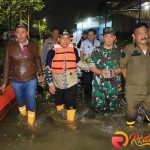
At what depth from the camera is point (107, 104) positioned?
Result: 7.20 meters

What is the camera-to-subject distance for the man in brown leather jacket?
616 cm

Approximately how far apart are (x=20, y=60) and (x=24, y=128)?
134cm

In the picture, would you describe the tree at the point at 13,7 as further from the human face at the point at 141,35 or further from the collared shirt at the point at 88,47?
the human face at the point at 141,35

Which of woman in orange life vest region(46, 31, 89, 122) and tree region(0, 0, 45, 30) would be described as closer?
woman in orange life vest region(46, 31, 89, 122)

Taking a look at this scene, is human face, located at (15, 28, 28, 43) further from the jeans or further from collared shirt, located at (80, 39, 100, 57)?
collared shirt, located at (80, 39, 100, 57)

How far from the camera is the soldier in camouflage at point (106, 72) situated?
22.1 feet

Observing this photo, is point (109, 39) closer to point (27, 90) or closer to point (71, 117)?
point (71, 117)

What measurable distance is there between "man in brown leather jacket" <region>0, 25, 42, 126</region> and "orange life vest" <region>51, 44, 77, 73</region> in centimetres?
35

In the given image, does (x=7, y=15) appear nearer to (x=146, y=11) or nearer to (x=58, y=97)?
(x=146, y=11)

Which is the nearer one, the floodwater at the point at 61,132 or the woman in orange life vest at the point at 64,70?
the floodwater at the point at 61,132

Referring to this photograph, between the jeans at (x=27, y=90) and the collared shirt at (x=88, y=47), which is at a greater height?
the collared shirt at (x=88, y=47)

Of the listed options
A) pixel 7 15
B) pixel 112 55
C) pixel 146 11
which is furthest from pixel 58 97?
pixel 7 15

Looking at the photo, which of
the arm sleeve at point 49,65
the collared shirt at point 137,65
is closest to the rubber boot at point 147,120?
the collared shirt at point 137,65

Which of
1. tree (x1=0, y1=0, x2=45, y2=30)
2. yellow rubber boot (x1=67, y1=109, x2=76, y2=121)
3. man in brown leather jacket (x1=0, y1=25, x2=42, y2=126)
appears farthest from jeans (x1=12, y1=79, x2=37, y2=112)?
tree (x1=0, y1=0, x2=45, y2=30)
